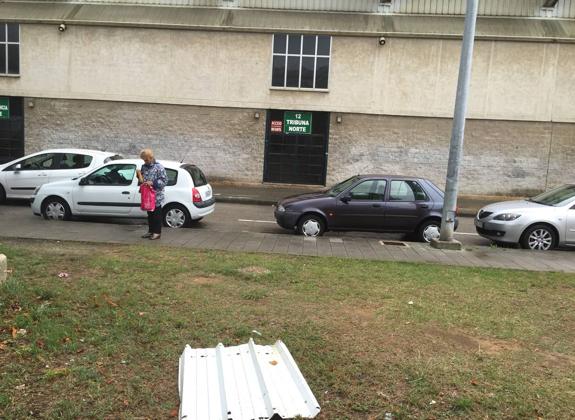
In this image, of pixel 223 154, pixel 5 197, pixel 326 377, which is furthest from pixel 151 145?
pixel 326 377

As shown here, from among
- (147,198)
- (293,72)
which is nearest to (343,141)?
(293,72)

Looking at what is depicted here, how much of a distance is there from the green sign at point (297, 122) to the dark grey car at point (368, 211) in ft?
37.6

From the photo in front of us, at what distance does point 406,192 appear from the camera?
1143 cm

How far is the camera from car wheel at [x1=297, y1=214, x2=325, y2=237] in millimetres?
11234

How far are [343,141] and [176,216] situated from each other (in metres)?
12.3

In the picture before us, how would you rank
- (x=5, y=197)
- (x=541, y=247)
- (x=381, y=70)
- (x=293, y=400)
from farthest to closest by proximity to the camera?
(x=381, y=70) < (x=5, y=197) < (x=541, y=247) < (x=293, y=400)

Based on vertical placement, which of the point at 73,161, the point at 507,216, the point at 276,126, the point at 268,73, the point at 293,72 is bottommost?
the point at 507,216

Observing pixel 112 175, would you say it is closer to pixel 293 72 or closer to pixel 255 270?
pixel 255 270

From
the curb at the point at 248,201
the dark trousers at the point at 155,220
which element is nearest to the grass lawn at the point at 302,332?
the dark trousers at the point at 155,220

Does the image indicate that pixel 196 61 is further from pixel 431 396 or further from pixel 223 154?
pixel 431 396

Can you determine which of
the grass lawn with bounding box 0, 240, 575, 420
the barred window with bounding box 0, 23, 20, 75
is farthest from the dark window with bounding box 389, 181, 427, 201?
the barred window with bounding box 0, 23, 20, 75

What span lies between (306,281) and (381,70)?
17.1 meters

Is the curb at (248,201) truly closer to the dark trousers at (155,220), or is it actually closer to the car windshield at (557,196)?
the car windshield at (557,196)

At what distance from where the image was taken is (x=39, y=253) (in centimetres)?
739
